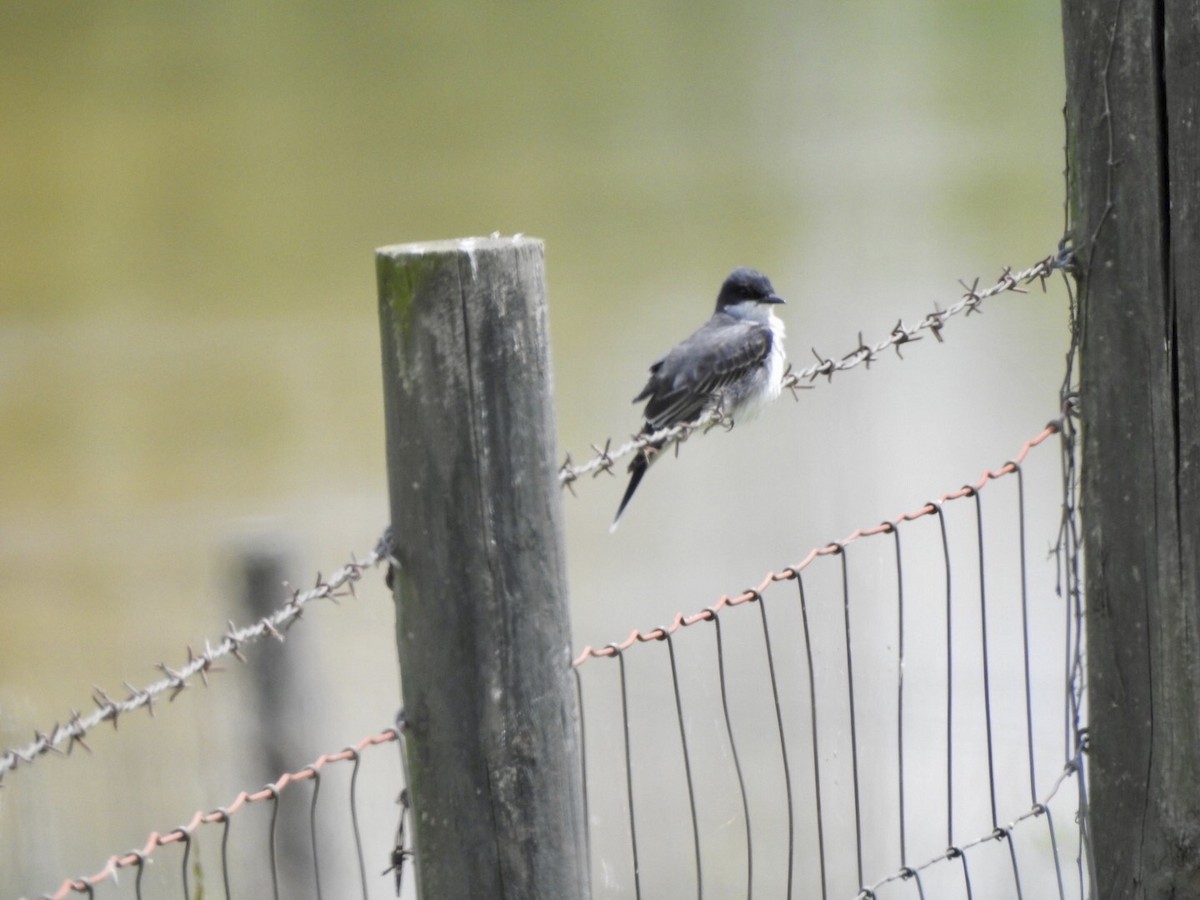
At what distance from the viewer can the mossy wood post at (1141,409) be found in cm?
185

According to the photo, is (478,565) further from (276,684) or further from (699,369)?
(276,684)

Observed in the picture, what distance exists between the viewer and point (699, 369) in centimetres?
398

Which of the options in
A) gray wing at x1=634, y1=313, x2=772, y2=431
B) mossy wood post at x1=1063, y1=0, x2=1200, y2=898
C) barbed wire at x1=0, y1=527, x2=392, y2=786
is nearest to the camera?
barbed wire at x1=0, y1=527, x2=392, y2=786

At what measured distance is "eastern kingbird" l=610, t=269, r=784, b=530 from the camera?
13.0 ft

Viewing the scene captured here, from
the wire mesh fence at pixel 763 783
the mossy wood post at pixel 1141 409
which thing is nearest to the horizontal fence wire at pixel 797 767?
the wire mesh fence at pixel 763 783

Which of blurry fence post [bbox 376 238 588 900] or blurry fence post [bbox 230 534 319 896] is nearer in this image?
blurry fence post [bbox 376 238 588 900]

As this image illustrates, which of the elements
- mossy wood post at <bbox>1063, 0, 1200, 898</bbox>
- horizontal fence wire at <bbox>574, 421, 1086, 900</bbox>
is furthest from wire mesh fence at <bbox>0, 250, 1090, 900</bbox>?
mossy wood post at <bbox>1063, 0, 1200, 898</bbox>

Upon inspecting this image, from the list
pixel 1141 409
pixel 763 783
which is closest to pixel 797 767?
pixel 763 783

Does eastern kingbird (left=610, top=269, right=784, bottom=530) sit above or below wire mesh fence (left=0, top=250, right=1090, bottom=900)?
above

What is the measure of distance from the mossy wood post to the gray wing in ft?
6.64

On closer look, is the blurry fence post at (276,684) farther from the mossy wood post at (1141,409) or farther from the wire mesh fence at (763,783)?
the mossy wood post at (1141,409)

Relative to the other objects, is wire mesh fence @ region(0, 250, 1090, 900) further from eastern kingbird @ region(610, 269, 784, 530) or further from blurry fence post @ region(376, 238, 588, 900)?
blurry fence post @ region(376, 238, 588, 900)

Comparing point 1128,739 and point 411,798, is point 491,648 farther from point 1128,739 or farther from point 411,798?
point 1128,739

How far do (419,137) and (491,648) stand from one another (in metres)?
3.74
